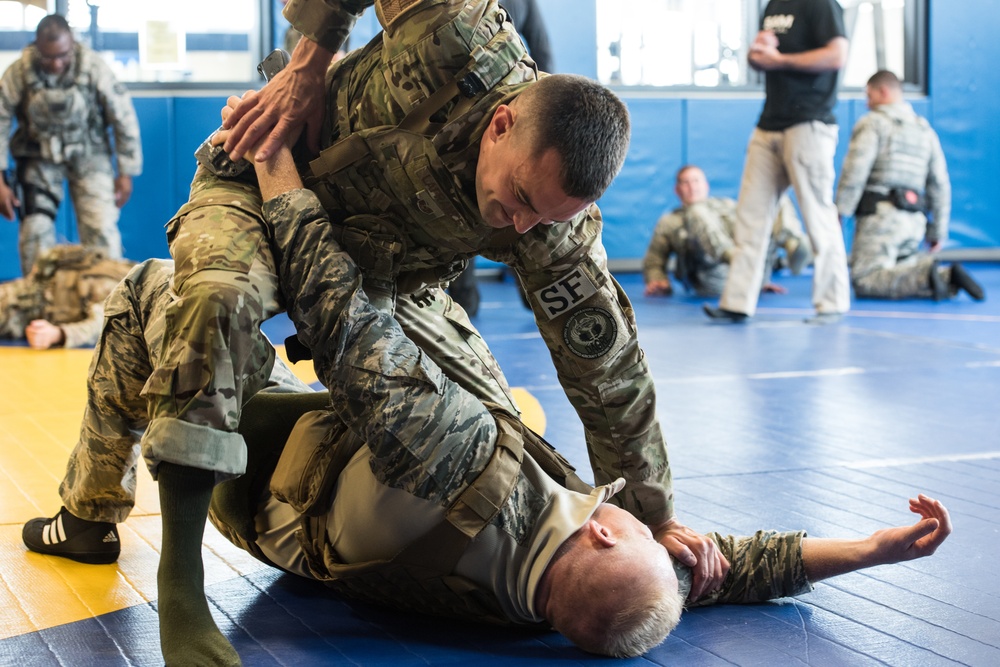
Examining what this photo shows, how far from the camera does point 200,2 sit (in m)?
9.27

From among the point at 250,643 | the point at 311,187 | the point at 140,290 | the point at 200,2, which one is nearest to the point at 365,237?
the point at 311,187

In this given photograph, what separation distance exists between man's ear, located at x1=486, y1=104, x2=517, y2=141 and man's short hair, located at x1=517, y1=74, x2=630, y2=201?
29 millimetres

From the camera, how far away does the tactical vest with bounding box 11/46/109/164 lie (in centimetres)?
719

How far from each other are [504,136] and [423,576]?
2.60 ft

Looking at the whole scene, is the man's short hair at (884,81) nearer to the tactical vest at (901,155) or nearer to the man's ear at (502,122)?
the tactical vest at (901,155)

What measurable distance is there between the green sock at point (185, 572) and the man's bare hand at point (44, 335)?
13.8ft

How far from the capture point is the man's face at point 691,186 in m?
8.52

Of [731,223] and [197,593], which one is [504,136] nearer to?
[197,593]

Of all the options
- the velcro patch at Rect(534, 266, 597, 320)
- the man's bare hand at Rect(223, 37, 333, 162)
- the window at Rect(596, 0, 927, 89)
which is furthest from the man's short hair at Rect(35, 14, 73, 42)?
the velcro patch at Rect(534, 266, 597, 320)

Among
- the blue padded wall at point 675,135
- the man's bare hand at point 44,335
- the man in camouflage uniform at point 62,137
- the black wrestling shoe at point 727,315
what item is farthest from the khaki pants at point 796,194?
the man in camouflage uniform at point 62,137

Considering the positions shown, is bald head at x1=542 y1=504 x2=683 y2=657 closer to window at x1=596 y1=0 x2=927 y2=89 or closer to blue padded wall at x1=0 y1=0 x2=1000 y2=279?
blue padded wall at x1=0 y1=0 x2=1000 y2=279

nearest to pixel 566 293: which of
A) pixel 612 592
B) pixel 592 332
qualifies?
pixel 592 332

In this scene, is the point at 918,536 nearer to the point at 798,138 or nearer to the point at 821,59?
the point at 798,138

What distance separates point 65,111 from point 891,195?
19.0ft
